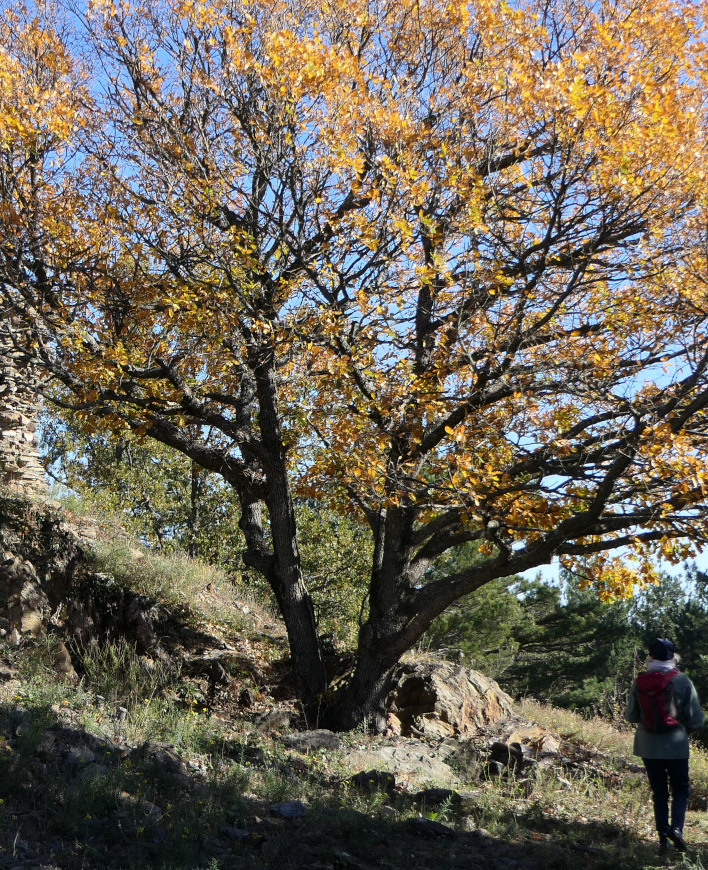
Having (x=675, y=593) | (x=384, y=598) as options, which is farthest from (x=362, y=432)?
(x=675, y=593)

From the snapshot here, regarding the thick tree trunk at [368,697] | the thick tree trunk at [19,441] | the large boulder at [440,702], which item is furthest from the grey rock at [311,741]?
the thick tree trunk at [19,441]

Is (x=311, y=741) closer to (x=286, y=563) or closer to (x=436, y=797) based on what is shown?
(x=436, y=797)

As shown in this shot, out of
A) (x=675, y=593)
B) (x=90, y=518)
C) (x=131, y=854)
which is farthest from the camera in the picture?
(x=675, y=593)

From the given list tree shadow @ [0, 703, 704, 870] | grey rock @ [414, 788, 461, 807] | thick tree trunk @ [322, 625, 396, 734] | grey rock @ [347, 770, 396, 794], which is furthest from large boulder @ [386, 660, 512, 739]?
tree shadow @ [0, 703, 704, 870]

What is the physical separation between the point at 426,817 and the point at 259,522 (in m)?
4.53

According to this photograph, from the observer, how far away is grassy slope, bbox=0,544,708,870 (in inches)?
Result: 177

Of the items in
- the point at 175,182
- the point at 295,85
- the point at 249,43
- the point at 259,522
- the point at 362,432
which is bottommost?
the point at 259,522

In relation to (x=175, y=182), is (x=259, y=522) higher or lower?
lower

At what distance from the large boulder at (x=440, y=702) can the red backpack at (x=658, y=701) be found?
10.4ft

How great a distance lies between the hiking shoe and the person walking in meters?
0.04

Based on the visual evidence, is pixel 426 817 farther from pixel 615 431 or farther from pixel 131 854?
pixel 615 431

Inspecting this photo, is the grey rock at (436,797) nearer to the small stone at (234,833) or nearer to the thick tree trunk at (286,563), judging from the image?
the small stone at (234,833)

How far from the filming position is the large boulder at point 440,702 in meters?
8.38

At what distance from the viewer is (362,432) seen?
7738mm
